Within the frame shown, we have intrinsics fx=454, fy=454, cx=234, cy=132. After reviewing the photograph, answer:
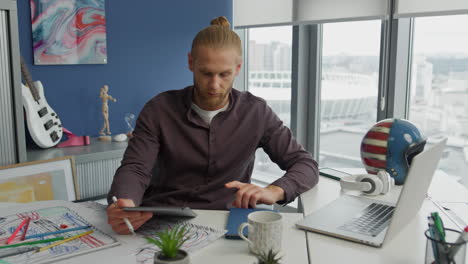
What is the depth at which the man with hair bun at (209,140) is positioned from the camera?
1.50 metres

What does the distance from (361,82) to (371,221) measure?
1.81 meters

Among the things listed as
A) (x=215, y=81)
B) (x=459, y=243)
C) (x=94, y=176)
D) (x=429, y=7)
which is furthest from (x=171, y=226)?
(x=429, y=7)

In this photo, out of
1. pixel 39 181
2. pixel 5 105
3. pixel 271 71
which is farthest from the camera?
pixel 271 71

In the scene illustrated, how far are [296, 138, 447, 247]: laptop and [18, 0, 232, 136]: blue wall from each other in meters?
2.00

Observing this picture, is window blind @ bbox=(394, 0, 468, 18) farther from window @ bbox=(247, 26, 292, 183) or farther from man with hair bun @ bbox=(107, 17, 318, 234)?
man with hair bun @ bbox=(107, 17, 318, 234)

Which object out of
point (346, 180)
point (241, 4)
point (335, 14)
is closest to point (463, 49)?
point (335, 14)

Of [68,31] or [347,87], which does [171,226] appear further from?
[347,87]

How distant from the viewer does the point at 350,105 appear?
3.06m

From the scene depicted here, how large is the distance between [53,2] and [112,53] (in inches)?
19.2

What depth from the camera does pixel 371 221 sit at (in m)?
1.26

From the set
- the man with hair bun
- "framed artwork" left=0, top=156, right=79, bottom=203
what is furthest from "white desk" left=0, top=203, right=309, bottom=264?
"framed artwork" left=0, top=156, right=79, bottom=203

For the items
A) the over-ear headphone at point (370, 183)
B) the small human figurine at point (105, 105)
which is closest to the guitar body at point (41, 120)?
the small human figurine at point (105, 105)

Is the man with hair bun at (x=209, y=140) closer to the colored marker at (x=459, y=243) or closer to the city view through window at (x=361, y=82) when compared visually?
the colored marker at (x=459, y=243)

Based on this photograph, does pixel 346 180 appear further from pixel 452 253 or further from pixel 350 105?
pixel 350 105
